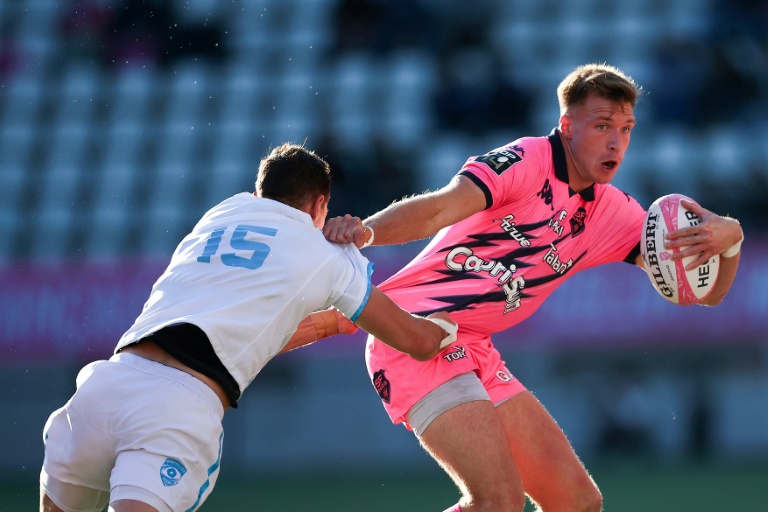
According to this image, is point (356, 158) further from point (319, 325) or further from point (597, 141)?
point (319, 325)

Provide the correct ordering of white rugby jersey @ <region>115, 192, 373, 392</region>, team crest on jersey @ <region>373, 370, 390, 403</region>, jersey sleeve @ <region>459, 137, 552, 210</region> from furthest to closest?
team crest on jersey @ <region>373, 370, 390, 403</region>, jersey sleeve @ <region>459, 137, 552, 210</region>, white rugby jersey @ <region>115, 192, 373, 392</region>

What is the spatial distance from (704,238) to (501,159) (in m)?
1.08

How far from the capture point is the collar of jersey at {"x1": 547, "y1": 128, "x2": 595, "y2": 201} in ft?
17.6

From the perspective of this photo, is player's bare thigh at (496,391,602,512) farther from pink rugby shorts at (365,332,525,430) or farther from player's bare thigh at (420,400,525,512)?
player's bare thigh at (420,400,525,512)

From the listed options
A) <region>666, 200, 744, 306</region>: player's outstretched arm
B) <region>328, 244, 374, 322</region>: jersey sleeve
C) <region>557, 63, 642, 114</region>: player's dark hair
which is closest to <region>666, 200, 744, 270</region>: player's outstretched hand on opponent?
<region>666, 200, 744, 306</region>: player's outstretched arm

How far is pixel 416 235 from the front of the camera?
15.7 ft

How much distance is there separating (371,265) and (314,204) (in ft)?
1.13

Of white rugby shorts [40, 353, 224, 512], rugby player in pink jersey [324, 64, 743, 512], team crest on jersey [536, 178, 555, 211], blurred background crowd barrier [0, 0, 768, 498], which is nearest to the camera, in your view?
white rugby shorts [40, 353, 224, 512]

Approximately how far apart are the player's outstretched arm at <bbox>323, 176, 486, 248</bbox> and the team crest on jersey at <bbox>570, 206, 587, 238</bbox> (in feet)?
2.20

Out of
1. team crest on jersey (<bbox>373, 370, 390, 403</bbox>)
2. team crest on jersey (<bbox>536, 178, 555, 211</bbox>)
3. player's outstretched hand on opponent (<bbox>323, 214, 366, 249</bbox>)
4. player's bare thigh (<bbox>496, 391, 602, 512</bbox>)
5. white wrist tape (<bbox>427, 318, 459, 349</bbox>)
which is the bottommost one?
player's bare thigh (<bbox>496, 391, 602, 512</bbox>)

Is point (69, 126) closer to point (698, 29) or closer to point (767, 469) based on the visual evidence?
point (698, 29)

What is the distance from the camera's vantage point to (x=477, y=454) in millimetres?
4770

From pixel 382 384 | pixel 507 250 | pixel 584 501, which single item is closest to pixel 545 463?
pixel 584 501

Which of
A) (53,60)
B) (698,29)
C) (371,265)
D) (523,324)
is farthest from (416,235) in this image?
(53,60)
